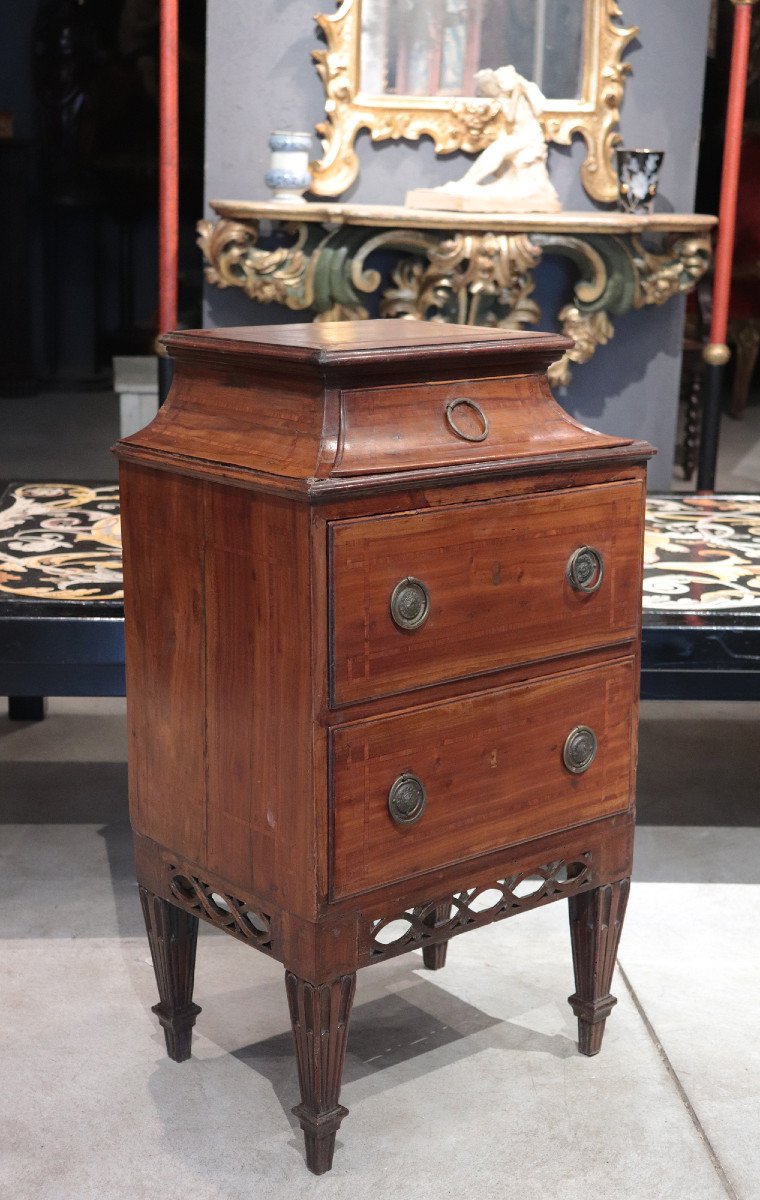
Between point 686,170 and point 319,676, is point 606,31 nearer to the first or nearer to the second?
point 686,170

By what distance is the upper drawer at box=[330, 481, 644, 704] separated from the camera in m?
1.87

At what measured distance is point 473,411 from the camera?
2.02m

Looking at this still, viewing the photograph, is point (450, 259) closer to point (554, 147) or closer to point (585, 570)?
point (554, 147)

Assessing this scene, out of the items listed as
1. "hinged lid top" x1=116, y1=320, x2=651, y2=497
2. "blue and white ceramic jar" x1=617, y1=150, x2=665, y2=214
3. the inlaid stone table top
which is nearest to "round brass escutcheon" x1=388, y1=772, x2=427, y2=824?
"hinged lid top" x1=116, y1=320, x2=651, y2=497

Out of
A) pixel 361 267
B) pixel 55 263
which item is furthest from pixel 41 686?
pixel 55 263

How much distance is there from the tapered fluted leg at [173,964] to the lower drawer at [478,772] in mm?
419

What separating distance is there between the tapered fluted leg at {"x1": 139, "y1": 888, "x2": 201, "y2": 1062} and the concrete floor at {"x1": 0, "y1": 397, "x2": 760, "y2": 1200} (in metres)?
0.05

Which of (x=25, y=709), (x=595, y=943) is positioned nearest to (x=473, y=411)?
(x=595, y=943)

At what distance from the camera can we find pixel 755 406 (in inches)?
332

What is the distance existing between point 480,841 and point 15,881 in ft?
4.01

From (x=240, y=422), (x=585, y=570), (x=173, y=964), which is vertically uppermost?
(x=240, y=422)

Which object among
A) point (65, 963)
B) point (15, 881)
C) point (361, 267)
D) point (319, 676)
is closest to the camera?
point (319, 676)

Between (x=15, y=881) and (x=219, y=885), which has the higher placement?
(x=219, y=885)

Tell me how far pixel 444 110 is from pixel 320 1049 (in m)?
2.98
